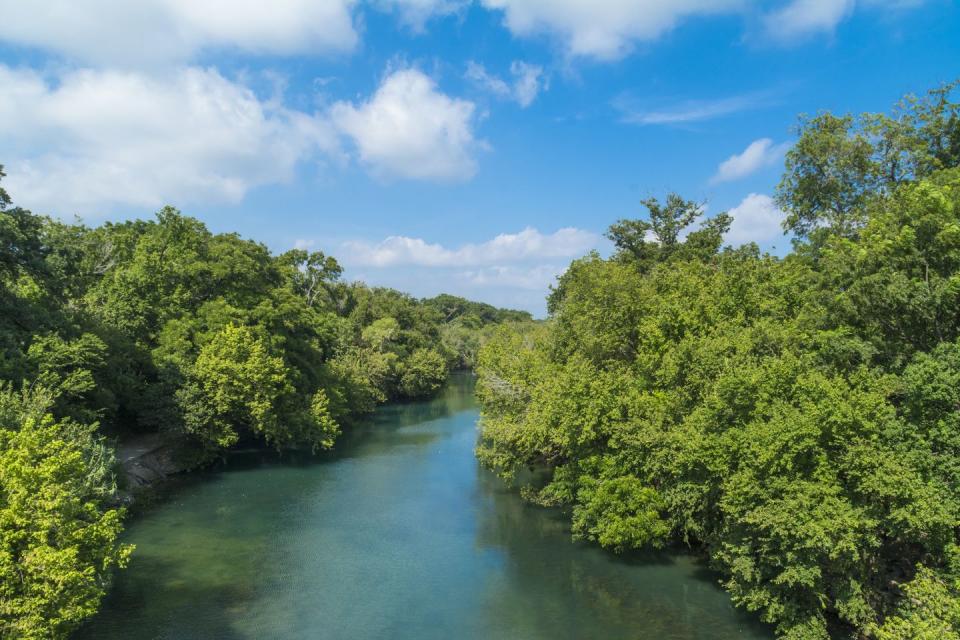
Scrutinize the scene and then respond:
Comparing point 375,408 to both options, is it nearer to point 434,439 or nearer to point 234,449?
point 434,439

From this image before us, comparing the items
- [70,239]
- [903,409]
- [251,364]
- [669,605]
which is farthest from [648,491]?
[70,239]

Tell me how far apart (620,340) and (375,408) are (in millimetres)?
36574

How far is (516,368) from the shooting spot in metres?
31.2

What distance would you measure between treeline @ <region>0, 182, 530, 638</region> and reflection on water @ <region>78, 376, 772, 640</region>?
131 inches

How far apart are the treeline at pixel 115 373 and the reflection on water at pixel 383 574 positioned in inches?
131

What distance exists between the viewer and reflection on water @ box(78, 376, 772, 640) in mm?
17000

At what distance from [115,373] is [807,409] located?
30.4 metres

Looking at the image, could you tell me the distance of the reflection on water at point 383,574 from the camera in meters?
17.0

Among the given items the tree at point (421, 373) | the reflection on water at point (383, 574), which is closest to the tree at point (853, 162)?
the reflection on water at point (383, 574)

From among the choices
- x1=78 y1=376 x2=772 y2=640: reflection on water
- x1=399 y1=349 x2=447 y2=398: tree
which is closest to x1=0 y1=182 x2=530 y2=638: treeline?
x1=78 y1=376 x2=772 y2=640: reflection on water

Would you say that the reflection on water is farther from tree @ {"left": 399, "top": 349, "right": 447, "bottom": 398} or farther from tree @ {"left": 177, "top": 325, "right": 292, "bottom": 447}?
tree @ {"left": 399, "top": 349, "right": 447, "bottom": 398}

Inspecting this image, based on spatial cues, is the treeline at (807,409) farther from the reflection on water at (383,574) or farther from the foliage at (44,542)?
the foliage at (44,542)

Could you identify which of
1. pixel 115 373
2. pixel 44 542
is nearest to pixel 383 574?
pixel 44 542

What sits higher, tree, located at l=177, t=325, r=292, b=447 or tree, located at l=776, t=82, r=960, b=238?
tree, located at l=776, t=82, r=960, b=238
